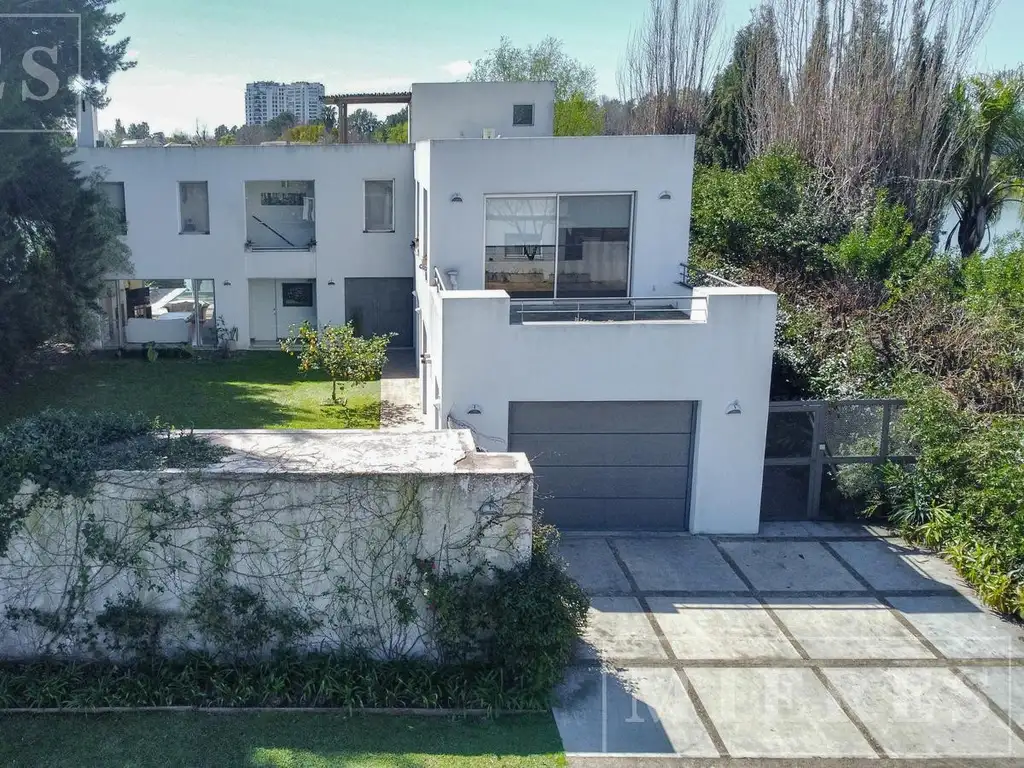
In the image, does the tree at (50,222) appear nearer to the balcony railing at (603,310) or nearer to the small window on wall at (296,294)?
the small window on wall at (296,294)

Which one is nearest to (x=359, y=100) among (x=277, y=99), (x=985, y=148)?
(x=985, y=148)

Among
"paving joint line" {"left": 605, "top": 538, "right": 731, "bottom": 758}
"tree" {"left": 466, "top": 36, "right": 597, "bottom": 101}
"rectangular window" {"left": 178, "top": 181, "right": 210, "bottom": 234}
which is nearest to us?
"paving joint line" {"left": 605, "top": 538, "right": 731, "bottom": 758}

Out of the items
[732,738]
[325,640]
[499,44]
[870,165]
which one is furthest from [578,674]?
[499,44]

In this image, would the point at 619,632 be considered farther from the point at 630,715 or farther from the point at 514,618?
the point at 514,618

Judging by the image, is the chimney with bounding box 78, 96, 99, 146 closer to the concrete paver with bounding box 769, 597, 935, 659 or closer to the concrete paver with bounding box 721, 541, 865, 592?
the concrete paver with bounding box 721, 541, 865, 592

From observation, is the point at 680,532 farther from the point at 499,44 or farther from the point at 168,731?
the point at 499,44

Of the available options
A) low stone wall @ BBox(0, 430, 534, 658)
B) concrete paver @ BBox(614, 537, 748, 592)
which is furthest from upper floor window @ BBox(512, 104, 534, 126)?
low stone wall @ BBox(0, 430, 534, 658)
